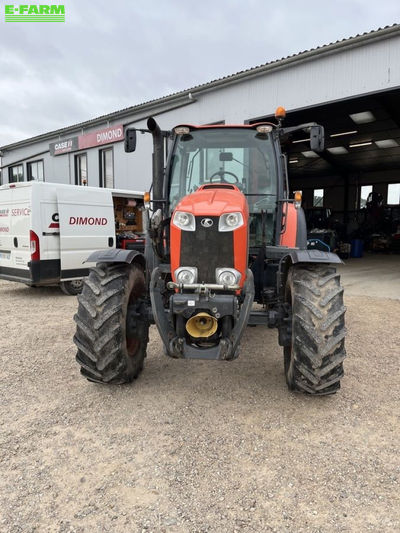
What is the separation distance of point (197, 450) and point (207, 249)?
141 centimetres

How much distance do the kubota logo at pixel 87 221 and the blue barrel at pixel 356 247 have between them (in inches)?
520

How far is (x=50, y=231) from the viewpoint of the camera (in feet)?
23.8

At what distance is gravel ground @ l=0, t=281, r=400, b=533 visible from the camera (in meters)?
2.00

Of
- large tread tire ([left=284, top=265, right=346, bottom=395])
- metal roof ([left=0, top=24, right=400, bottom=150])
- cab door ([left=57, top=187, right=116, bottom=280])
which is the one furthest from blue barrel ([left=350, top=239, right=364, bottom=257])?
large tread tire ([left=284, top=265, right=346, bottom=395])

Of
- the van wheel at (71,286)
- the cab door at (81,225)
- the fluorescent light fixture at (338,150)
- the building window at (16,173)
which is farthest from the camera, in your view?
the building window at (16,173)

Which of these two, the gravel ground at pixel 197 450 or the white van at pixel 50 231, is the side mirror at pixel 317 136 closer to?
the gravel ground at pixel 197 450

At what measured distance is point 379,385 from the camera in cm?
359

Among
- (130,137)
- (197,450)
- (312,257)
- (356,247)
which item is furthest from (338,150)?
(197,450)

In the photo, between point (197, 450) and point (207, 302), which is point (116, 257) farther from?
point (197, 450)

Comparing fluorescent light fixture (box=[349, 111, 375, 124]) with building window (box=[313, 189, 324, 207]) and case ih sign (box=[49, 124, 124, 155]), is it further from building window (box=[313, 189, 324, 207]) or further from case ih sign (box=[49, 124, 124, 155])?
building window (box=[313, 189, 324, 207])

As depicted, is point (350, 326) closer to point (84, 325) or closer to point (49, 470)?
point (84, 325)

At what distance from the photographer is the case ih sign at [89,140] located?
14.6m

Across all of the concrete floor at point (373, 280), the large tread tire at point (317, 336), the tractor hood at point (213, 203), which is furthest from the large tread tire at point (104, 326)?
the concrete floor at point (373, 280)

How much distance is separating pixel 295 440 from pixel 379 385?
53.4 inches
